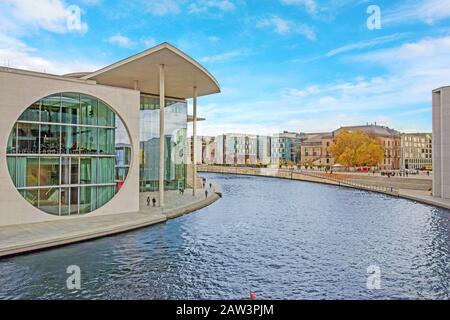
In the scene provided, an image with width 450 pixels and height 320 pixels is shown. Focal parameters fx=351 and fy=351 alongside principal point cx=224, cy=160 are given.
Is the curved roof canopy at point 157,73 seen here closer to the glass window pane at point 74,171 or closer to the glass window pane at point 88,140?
the glass window pane at point 88,140

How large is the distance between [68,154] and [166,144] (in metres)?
14.3

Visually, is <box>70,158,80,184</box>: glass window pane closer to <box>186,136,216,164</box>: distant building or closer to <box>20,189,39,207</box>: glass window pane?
<box>20,189,39,207</box>: glass window pane

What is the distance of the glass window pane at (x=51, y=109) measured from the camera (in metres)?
16.9

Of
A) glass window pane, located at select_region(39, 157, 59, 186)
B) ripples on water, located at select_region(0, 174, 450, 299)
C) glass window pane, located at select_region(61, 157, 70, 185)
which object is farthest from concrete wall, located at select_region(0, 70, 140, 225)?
ripples on water, located at select_region(0, 174, 450, 299)

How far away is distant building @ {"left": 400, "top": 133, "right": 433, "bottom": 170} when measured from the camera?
9106 cm

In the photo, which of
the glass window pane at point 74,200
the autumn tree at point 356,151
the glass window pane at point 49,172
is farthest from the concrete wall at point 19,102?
the autumn tree at point 356,151

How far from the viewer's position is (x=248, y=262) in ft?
39.3

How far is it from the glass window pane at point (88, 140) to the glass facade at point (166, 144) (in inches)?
412

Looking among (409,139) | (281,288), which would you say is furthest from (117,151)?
(409,139)

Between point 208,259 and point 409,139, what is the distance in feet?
312

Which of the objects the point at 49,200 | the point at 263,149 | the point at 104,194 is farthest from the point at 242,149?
the point at 49,200

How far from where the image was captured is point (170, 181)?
105ft

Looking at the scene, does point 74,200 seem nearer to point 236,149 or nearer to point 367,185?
point 367,185

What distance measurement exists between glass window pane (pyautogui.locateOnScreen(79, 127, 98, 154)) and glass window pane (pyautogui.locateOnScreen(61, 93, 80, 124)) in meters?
0.63
